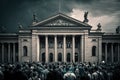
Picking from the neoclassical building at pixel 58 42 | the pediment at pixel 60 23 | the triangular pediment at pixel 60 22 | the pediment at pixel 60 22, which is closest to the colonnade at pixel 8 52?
the neoclassical building at pixel 58 42

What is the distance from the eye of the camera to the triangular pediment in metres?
73.6

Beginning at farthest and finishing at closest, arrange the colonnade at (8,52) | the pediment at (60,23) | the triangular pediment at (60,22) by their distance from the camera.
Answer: the colonnade at (8,52)
the pediment at (60,23)
the triangular pediment at (60,22)

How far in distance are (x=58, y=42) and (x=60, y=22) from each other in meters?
5.81

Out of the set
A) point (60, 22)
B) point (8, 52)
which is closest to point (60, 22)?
point (60, 22)

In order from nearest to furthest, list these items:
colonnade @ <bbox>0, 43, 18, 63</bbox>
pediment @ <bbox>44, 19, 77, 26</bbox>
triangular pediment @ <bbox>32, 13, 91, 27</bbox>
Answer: triangular pediment @ <bbox>32, 13, 91, 27</bbox> → pediment @ <bbox>44, 19, 77, 26</bbox> → colonnade @ <bbox>0, 43, 18, 63</bbox>

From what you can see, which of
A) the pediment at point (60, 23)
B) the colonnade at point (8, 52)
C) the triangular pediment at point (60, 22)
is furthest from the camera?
the colonnade at point (8, 52)

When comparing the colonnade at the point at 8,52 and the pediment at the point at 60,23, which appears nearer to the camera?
the pediment at the point at 60,23

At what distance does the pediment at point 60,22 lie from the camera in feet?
241

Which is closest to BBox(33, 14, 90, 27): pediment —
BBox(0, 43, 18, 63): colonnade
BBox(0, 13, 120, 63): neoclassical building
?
BBox(0, 13, 120, 63): neoclassical building

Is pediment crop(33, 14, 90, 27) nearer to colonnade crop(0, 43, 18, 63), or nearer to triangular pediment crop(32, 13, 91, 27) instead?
triangular pediment crop(32, 13, 91, 27)

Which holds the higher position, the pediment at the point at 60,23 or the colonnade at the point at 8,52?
the pediment at the point at 60,23

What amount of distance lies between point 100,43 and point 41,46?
14.5 m

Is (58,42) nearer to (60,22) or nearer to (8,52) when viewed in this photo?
(60,22)

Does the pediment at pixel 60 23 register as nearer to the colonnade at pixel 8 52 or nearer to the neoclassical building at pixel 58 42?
the neoclassical building at pixel 58 42
